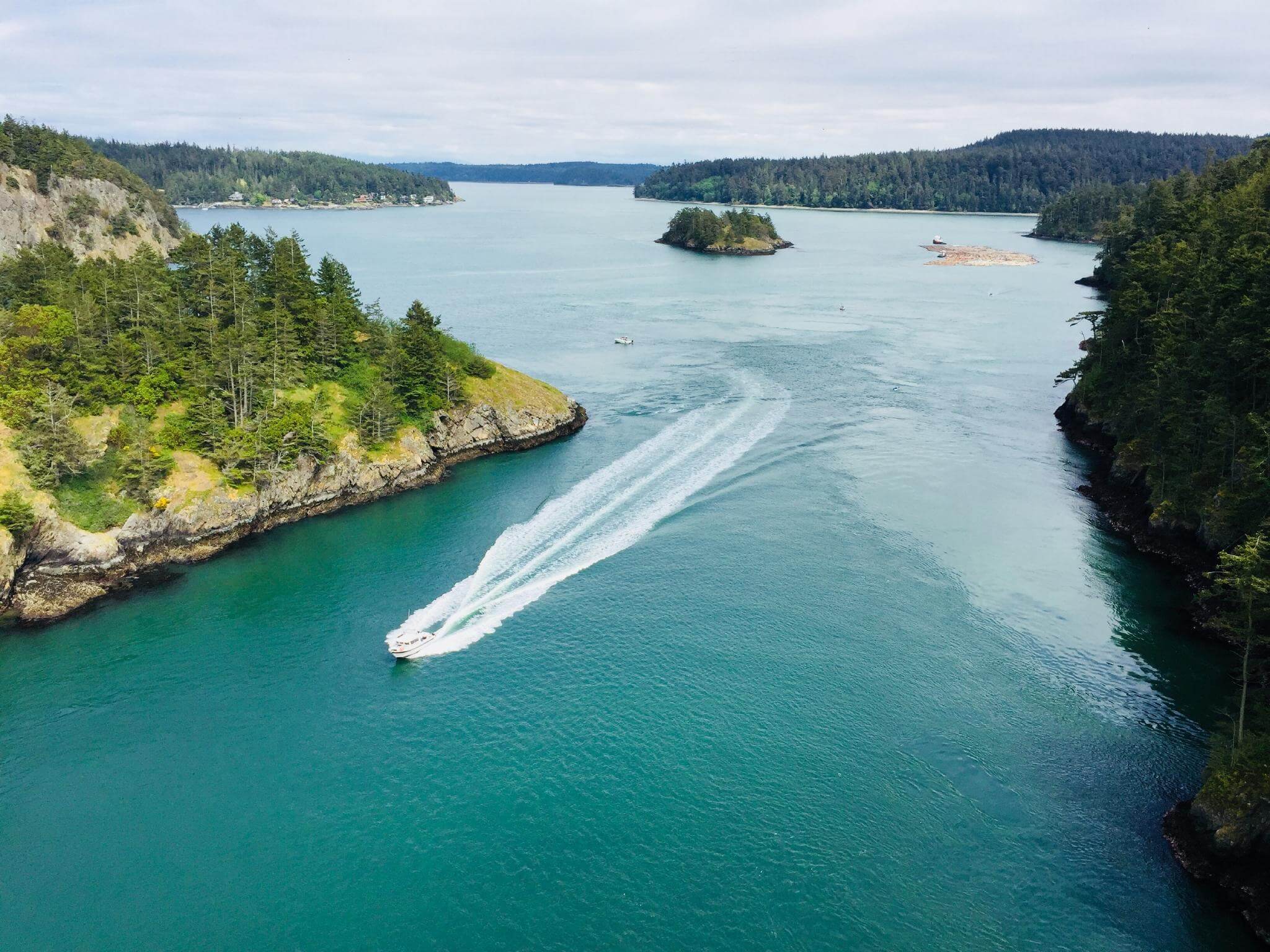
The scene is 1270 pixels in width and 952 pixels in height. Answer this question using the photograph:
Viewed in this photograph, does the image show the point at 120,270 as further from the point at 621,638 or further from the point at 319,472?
the point at 621,638

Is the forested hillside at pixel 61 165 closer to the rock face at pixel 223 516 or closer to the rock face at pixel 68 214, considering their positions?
the rock face at pixel 68 214

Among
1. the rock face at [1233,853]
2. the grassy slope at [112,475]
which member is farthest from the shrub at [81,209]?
the rock face at [1233,853]

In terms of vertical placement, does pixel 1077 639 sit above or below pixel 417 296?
below

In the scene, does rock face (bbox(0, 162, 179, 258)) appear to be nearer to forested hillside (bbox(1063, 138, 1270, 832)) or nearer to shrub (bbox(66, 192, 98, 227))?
shrub (bbox(66, 192, 98, 227))

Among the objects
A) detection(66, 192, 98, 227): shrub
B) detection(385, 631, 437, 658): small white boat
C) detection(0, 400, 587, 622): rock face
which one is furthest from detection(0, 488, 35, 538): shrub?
detection(66, 192, 98, 227): shrub

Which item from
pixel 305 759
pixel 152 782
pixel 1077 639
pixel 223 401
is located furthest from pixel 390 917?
pixel 223 401
